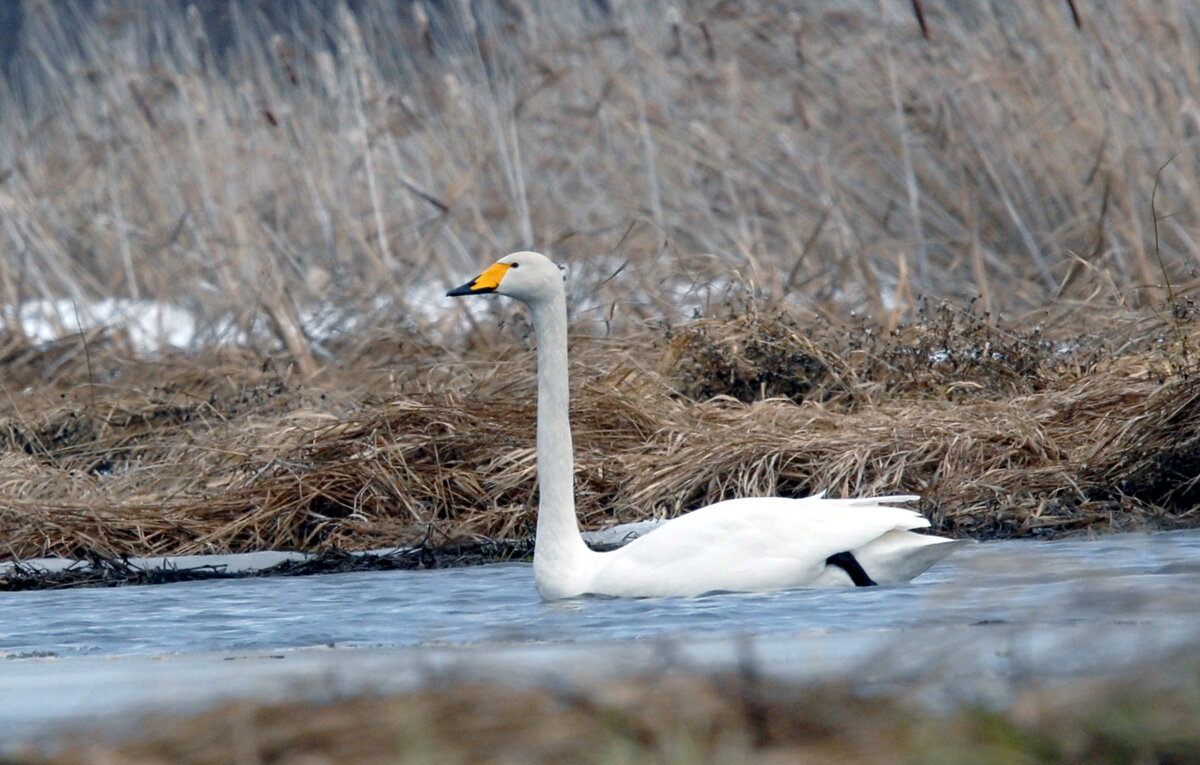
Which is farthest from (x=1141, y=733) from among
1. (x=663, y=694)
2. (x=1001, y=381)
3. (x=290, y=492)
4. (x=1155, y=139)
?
(x=1155, y=139)

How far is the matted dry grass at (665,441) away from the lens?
611cm

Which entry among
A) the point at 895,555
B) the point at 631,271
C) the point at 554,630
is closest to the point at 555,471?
the point at 895,555

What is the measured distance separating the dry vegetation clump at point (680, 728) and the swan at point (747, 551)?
248 cm

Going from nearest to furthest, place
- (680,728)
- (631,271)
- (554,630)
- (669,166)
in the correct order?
(680,728), (554,630), (631,271), (669,166)

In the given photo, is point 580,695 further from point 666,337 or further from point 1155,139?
point 1155,139

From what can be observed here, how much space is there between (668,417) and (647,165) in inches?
99.4

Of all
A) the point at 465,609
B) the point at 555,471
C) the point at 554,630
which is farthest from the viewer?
the point at 555,471

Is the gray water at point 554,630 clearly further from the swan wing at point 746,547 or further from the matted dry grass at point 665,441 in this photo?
the matted dry grass at point 665,441

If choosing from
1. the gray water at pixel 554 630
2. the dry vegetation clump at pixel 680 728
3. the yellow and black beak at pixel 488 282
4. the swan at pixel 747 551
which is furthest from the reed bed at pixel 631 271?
the dry vegetation clump at pixel 680 728

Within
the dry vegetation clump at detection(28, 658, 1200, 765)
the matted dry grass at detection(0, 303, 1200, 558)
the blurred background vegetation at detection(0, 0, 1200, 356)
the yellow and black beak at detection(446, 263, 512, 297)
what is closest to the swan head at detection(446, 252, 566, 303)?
the yellow and black beak at detection(446, 263, 512, 297)

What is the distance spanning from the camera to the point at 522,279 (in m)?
5.35

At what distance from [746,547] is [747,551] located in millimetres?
11

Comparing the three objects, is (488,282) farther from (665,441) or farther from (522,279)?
(665,441)

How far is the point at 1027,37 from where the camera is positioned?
30.5 ft
